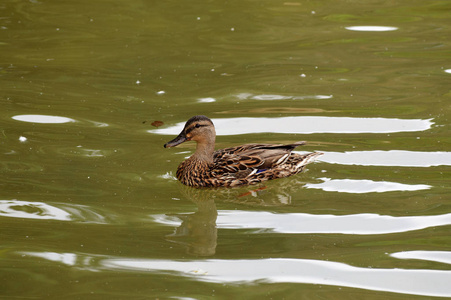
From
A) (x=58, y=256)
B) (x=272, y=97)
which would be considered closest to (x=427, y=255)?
(x=58, y=256)

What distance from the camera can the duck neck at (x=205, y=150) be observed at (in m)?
8.05

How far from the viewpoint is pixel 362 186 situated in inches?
293

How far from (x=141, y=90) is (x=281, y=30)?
130 inches

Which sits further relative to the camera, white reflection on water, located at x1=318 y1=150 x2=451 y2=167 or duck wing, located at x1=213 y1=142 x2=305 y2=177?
white reflection on water, located at x1=318 y1=150 x2=451 y2=167

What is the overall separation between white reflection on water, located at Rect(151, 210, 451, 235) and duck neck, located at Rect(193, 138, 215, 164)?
50.4 inches

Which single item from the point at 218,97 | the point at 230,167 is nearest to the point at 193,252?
the point at 230,167

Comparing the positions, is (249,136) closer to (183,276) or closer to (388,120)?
(388,120)

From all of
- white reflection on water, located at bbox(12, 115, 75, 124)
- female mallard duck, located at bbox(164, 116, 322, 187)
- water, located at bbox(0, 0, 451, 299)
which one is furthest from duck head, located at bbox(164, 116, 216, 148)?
white reflection on water, located at bbox(12, 115, 75, 124)

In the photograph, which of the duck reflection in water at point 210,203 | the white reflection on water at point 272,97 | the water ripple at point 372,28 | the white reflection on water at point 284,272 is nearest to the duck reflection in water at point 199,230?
the duck reflection in water at point 210,203

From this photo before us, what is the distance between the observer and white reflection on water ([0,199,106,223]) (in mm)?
6840

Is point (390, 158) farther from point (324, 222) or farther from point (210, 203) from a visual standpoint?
point (210, 203)

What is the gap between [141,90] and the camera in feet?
34.7

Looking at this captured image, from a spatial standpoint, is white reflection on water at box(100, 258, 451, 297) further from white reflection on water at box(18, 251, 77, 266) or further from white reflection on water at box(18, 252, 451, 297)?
white reflection on water at box(18, 251, 77, 266)

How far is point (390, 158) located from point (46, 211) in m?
3.49
